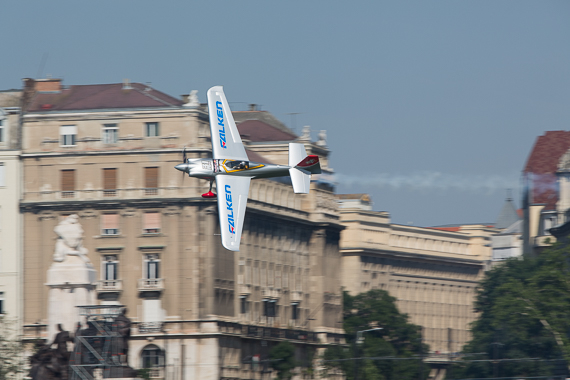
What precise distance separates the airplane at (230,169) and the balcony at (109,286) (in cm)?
5060

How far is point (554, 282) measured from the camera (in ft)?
419

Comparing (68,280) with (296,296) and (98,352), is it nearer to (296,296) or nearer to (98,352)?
(98,352)

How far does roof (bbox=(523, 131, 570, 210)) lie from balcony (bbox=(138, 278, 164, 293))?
6042cm

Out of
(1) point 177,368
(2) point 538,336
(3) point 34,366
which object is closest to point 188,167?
(3) point 34,366

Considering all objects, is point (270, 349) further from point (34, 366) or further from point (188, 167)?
point (188, 167)

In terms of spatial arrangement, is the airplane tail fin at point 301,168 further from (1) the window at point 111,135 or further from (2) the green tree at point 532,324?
(1) the window at point 111,135

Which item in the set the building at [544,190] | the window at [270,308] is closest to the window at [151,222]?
the window at [270,308]

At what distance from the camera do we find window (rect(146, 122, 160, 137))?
136625 millimetres

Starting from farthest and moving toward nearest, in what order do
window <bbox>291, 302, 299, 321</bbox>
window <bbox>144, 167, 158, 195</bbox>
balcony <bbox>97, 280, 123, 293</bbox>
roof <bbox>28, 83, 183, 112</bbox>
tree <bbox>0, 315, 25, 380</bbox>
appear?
window <bbox>291, 302, 299, 321</bbox>
roof <bbox>28, 83, 183, 112</bbox>
window <bbox>144, 167, 158, 195</bbox>
balcony <bbox>97, 280, 123, 293</bbox>
tree <bbox>0, 315, 25, 380</bbox>

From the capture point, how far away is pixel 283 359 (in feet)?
469

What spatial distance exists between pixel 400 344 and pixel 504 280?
49.6ft

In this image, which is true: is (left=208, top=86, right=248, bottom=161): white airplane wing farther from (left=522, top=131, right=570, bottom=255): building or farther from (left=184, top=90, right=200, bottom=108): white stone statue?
(left=522, top=131, right=570, bottom=255): building

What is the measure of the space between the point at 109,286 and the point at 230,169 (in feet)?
183

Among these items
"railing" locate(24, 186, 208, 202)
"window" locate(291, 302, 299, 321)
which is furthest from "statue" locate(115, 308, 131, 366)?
"window" locate(291, 302, 299, 321)
